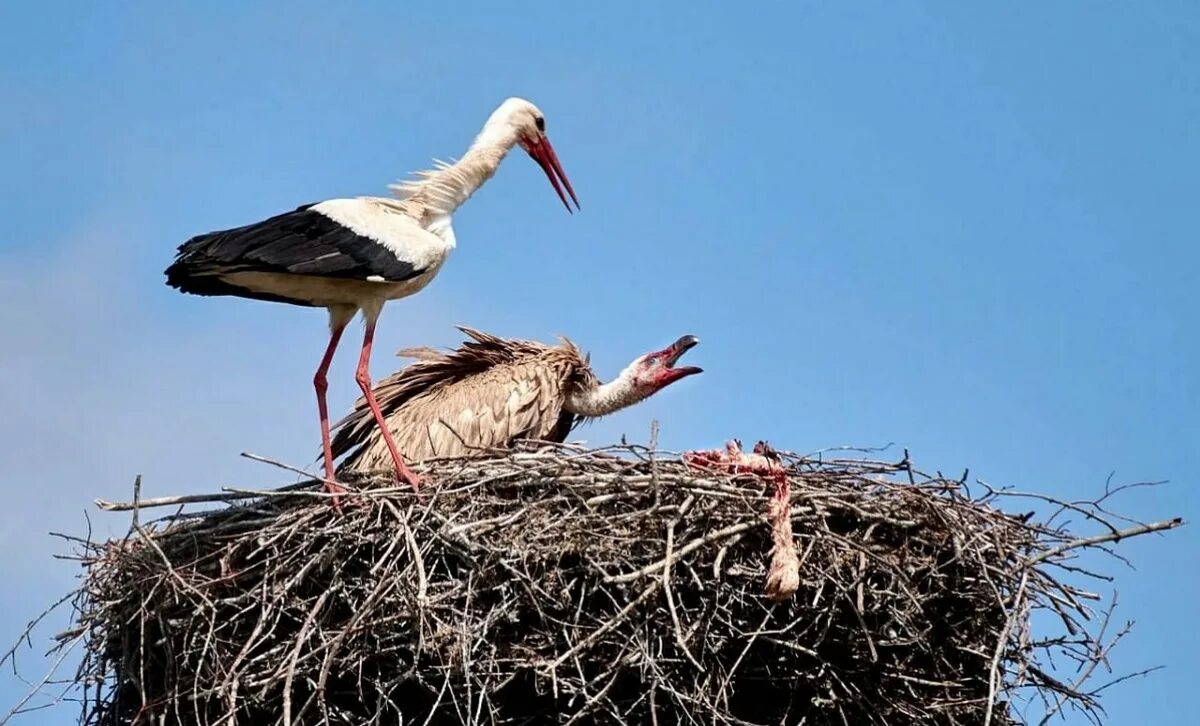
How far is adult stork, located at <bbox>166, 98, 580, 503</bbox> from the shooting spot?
26.7 feet

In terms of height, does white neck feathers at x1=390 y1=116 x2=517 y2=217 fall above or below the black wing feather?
above

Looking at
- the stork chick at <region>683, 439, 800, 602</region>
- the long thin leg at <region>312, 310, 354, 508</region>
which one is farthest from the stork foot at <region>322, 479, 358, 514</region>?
the stork chick at <region>683, 439, 800, 602</region>

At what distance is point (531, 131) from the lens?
9.82 meters

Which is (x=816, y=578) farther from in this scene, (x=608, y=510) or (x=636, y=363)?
(x=636, y=363)

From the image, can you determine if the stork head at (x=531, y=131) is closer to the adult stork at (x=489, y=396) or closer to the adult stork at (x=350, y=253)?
the adult stork at (x=350, y=253)

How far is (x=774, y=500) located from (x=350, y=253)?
2.23 metres

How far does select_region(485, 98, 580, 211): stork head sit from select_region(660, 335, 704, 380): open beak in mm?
986

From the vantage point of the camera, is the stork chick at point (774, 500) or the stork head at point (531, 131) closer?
the stork chick at point (774, 500)

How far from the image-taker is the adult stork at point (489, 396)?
369 inches

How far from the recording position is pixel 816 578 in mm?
7465

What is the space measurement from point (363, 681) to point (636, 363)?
9.61 ft

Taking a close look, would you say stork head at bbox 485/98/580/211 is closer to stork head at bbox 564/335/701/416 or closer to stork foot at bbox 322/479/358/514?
stork head at bbox 564/335/701/416

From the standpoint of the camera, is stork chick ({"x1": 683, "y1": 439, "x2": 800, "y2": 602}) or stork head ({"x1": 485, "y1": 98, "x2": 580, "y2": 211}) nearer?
stork chick ({"x1": 683, "y1": 439, "x2": 800, "y2": 602})

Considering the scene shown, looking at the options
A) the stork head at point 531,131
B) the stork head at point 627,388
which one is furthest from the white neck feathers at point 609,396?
the stork head at point 531,131
